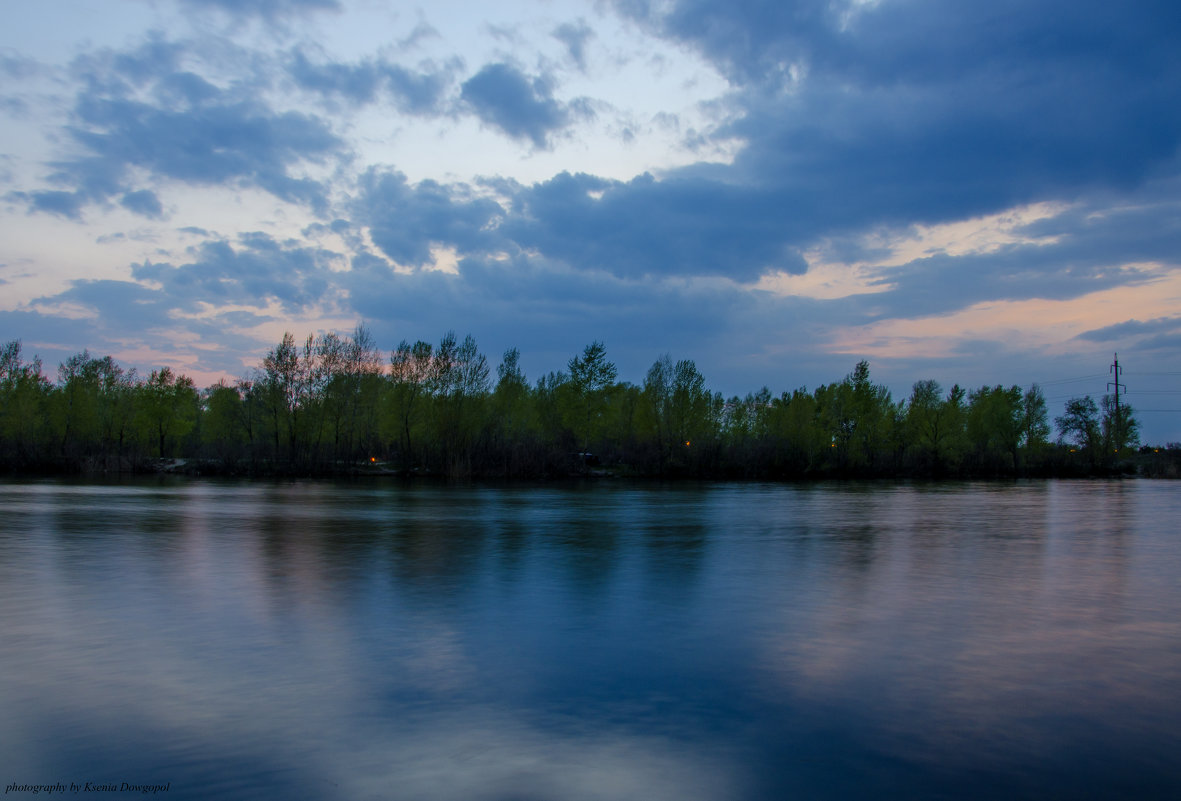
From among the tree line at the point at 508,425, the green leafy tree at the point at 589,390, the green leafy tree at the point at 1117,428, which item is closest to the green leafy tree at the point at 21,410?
the tree line at the point at 508,425

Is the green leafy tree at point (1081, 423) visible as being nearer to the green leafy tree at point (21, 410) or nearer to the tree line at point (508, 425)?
the tree line at point (508, 425)

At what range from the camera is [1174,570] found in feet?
47.0

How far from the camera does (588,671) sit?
744 cm

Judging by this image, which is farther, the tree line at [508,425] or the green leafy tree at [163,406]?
the green leafy tree at [163,406]

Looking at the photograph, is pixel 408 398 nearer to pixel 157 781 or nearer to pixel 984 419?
pixel 984 419

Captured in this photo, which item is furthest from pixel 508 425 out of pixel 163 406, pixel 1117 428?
pixel 1117 428

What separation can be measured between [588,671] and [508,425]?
71233mm

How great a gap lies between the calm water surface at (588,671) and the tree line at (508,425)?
45.8 meters

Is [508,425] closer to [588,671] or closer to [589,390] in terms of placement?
[589,390]

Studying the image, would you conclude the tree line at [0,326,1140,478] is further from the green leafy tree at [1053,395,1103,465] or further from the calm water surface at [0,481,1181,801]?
the calm water surface at [0,481,1181,801]

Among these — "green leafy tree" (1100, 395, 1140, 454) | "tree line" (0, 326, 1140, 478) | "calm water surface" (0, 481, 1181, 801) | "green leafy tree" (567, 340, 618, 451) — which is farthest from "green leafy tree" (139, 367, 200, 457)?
"green leafy tree" (1100, 395, 1140, 454)

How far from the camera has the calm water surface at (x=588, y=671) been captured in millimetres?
5113

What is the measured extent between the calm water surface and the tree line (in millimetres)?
45820

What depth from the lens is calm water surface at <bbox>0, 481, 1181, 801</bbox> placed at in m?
5.11
